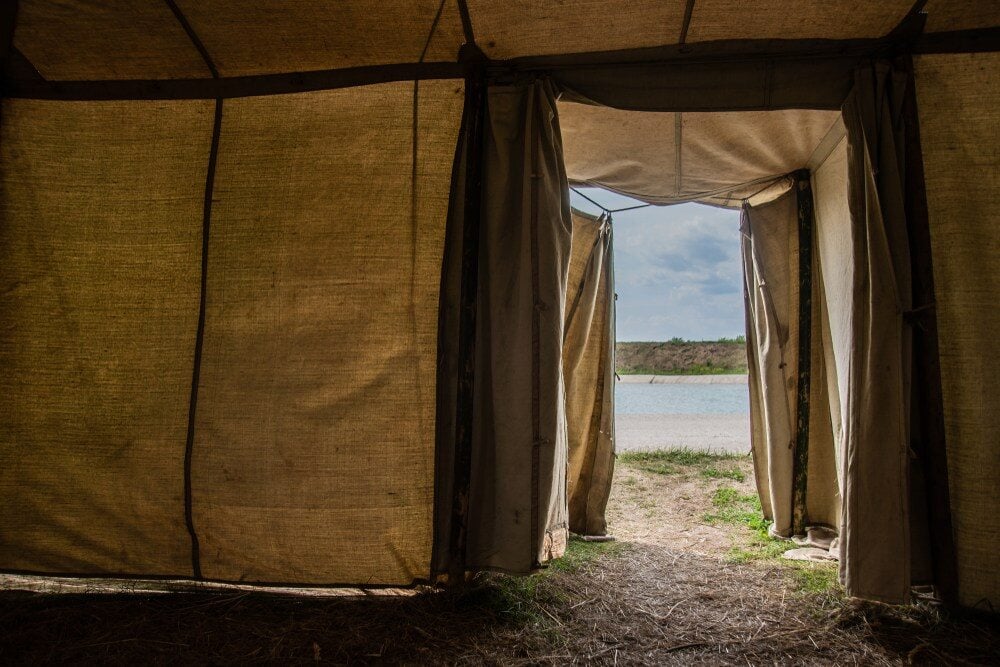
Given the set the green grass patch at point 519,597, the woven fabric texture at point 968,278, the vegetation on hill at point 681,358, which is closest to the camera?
the woven fabric texture at point 968,278

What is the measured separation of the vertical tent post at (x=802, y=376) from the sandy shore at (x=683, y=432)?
2.51 m

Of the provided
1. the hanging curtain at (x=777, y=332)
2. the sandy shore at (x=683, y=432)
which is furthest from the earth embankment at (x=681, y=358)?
the hanging curtain at (x=777, y=332)

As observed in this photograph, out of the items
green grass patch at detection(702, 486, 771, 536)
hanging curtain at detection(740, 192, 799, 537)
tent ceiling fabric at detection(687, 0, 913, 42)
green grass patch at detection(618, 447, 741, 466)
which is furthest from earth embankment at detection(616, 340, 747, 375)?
tent ceiling fabric at detection(687, 0, 913, 42)

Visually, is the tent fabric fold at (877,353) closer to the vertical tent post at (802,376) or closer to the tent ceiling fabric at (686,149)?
the tent ceiling fabric at (686,149)

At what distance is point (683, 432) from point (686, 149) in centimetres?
640

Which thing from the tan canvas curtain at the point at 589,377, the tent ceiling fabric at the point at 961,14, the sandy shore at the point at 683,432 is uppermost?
the tent ceiling fabric at the point at 961,14

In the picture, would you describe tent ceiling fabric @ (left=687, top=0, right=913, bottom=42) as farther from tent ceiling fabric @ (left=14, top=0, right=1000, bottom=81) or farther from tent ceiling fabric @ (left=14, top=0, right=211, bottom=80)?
tent ceiling fabric @ (left=14, top=0, right=211, bottom=80)

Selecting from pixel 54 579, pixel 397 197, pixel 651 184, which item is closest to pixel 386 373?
pixel 397 197

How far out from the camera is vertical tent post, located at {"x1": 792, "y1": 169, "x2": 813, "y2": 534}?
10.6 feet

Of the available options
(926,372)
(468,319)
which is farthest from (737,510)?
(468,319)

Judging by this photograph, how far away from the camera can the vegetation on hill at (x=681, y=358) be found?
57.5ft

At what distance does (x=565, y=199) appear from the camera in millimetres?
2389

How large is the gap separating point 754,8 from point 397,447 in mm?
2351

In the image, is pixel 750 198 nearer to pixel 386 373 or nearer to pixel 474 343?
pixel 474 343
